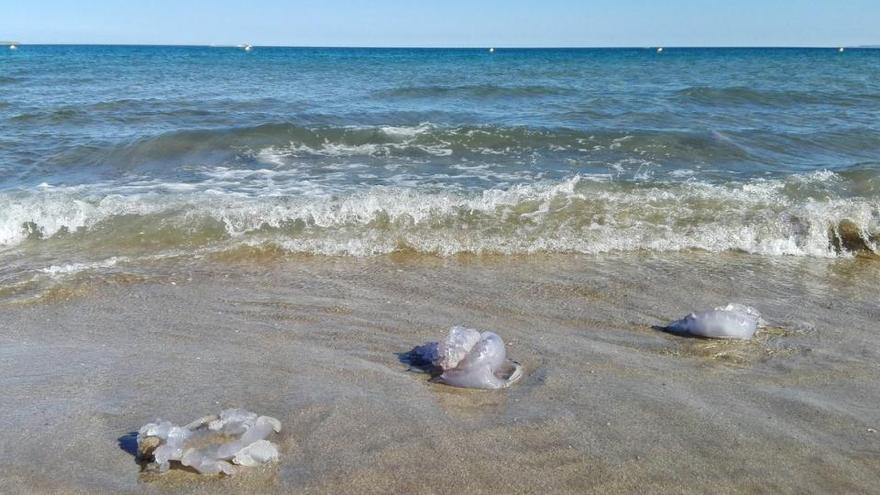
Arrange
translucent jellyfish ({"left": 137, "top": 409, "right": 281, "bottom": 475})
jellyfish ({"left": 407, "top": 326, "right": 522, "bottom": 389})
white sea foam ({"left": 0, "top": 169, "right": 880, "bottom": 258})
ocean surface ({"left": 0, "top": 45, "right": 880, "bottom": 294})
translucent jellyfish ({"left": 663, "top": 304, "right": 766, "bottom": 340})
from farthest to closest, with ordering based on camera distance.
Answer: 1. ocean surface ({"left": 0, "top": 45, "right": 880, "bottom": 294})
2. white sea foam ({"left": 0, "top": 169, "right": 880, "bottom": 258})
3. translucent jellyfish ({"left": 663, "top": 304, "right": 766, "bottom": 340})
4. jellyfish ({"left": 407, "top": 326, "right": 522, "bottom": 389})
5. translucent jellyfish ({"left": 137, "top": 409, "right": 281, "bottom": 475})

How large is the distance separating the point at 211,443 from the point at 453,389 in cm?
121

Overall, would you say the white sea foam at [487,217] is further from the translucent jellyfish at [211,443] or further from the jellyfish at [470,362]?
the translucent jellyfish at [211,443]

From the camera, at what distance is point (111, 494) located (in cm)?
281

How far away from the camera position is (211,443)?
305 cm

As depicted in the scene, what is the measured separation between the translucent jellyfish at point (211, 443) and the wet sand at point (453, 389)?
0.22ft

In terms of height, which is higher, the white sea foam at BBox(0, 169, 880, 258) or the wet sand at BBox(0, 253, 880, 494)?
the white sea foam at BBox(0, 169, 880, 258)

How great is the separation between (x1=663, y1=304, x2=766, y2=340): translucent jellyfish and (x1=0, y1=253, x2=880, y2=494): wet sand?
8 cm

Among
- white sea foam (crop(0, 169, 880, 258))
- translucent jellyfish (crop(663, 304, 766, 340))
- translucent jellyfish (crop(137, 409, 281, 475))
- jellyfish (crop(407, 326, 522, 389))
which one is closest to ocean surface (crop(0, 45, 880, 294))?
white sea foam (crop(0, 169, 880, 258))

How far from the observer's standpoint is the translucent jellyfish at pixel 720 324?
4.39 metres

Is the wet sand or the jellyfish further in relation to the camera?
the jellyfish

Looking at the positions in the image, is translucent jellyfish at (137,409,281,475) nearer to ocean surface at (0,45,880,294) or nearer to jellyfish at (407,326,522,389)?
jellyfish at (407,326,522,389)

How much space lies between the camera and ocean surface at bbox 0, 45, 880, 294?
678 cm

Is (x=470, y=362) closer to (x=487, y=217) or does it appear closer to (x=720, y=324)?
(x=720, y=324)

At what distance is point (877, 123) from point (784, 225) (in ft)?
27.9
